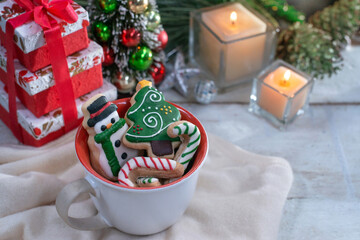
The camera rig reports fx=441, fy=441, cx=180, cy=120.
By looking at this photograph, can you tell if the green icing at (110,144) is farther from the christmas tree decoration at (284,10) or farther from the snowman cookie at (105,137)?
the christmas tree decoration at (284,10)

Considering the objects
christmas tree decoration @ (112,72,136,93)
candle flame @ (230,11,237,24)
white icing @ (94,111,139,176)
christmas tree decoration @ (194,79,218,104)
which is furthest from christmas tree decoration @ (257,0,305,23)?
white icing @ (94,111,139,176)

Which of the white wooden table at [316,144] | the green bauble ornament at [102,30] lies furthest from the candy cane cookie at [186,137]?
the green bauble ornament at [102,30]

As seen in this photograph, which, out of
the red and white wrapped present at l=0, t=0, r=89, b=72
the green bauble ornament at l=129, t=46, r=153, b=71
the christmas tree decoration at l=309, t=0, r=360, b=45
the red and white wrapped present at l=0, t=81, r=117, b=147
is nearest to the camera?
the red and white wrapped present at l=0, t=0, r=89, b=72

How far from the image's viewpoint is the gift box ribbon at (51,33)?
2.36ft

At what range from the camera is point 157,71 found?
0.99 m

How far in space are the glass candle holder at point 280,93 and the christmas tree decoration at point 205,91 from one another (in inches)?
3.5

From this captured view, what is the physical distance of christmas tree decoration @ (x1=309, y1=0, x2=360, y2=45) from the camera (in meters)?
1.09

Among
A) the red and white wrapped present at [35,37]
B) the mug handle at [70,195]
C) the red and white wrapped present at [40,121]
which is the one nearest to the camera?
the mug handle at [70,195]

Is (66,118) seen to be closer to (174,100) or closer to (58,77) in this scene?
(58,77)

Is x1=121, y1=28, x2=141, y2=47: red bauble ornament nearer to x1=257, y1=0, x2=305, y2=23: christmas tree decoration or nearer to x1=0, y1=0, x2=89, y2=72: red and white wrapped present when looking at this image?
x1=0, y1=0, x2=89, y2=72: red and white wrapped present

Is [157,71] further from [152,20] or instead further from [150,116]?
[150,116]

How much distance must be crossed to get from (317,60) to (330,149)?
23 cm

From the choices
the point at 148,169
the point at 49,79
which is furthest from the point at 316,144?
the point at 49,79

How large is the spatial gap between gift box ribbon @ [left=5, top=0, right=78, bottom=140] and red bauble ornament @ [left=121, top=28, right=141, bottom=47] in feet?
0.49
